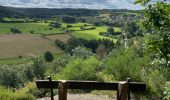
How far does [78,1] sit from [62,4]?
971 cm

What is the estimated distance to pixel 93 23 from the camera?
113250 millimetres

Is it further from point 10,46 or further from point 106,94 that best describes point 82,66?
point 10,46

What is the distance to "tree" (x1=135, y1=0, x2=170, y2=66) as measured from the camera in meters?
6.05

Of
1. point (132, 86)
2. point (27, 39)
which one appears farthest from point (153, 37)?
point (27, 39)

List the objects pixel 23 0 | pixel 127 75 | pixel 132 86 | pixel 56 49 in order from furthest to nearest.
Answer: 1. pixel 23 0
2. pixel 56 49
3. pixel 127 75
4. pixel 132 86

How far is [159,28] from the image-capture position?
6184mm

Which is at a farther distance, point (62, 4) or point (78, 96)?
point (62, 4)

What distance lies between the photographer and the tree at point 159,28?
6.05 m

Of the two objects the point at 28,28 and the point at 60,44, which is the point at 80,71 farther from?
the point at 28,28

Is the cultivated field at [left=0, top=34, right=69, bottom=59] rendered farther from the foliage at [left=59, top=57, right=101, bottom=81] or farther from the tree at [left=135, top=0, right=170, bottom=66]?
the tree at [left=135, top=0, right=170, bottom=66]

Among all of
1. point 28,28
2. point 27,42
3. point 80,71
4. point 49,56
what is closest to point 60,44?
point 27,42

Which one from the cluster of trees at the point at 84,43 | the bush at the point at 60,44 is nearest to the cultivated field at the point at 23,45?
the bush at the point at 60,44

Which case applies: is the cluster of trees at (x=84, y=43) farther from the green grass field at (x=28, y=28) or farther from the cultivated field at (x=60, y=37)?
the green grass field at (x=28, y=28)

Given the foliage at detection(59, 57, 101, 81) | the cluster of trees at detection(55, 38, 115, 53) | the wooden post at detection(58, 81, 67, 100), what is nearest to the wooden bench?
the wooden post at detection(58, 81, 67, 100)
